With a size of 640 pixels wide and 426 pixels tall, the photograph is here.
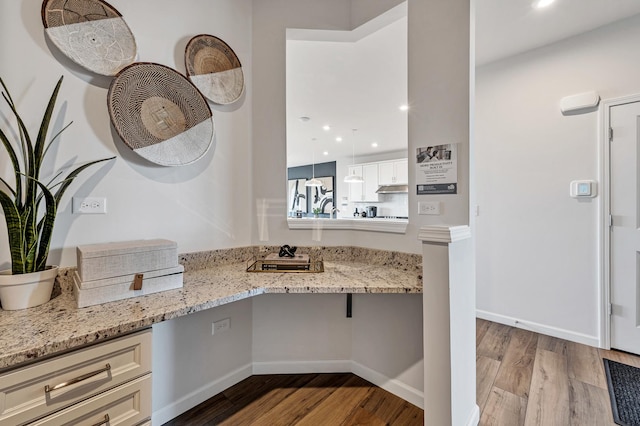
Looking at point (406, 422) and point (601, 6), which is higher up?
point (601, 6)

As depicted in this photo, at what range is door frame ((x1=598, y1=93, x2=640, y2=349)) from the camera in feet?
7.72

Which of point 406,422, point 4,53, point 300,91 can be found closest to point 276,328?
point 406,422

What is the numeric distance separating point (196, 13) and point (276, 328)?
2.20 m

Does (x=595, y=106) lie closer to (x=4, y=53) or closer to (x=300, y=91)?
(x=300, y=91)

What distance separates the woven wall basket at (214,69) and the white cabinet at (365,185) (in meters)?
5.95

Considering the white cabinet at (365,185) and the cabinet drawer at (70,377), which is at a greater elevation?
the white cabinet at (365,185)

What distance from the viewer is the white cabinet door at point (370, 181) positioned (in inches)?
296

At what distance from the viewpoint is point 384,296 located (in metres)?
1.86

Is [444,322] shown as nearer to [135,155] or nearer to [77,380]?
[77,380]

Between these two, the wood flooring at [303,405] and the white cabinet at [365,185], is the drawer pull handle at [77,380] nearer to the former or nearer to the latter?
the wood flooring at [303,405]

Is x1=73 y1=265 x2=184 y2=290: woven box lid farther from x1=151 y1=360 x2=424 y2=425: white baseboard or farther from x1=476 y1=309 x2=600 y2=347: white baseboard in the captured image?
x1=476 y1=309 x2=600 y2=347: white baseboard

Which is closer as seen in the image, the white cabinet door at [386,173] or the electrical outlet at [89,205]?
the electrical outlet at [89,205]

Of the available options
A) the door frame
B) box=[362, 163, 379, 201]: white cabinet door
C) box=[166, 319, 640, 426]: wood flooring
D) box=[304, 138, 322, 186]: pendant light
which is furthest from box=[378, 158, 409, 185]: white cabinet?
box=[166, 319, 640, 426]: wood flooring

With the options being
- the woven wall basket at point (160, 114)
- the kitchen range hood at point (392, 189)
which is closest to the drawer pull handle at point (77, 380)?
the woven wall basket at point (160, 114)
